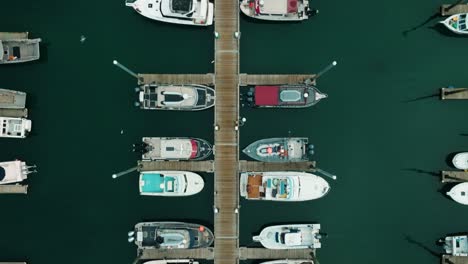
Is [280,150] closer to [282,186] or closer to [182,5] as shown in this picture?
[282,186]

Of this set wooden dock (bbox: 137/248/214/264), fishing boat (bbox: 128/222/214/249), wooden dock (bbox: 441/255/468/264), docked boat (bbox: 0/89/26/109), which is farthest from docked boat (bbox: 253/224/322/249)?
docked boat (bbox: 0/89/26/109)

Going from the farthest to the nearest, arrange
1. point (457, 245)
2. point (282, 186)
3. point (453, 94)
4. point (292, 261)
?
point (453, 94)
point (457, 245)
point (292, 261)
point (282, 186)

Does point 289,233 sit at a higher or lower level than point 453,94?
lower

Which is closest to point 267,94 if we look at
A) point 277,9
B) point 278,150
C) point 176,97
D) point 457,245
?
point 278,150

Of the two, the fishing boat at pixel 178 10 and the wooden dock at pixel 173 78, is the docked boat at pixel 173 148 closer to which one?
the wooden dock at pixel 173 78

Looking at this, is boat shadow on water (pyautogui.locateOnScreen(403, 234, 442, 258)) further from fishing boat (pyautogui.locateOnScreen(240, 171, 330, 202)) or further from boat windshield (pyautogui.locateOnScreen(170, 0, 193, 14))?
boat windshield (pyautogui.locateOnScreen(170, 0, 193, 14))

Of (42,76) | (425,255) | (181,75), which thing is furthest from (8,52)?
(425,255)
